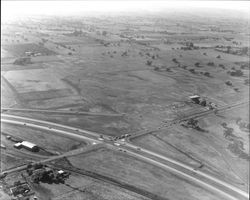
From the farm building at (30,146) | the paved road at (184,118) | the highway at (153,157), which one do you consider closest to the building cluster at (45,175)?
the farm building at (30,146)

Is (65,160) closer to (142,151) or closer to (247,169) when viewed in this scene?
(142,151)

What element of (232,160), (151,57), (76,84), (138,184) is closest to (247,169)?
(232,160)

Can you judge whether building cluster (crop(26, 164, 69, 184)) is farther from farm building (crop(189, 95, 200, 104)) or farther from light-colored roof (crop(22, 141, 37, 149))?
farm building (crop(189, 95, 200, 104))

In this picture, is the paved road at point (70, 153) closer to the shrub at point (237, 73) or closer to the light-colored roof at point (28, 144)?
the light-colored roof at point (28, 144)

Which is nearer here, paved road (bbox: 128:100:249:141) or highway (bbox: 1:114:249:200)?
highway (bbox: 1:114:249:200)

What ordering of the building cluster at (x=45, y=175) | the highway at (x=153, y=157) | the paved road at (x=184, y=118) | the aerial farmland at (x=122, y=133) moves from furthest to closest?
the paved road at (x=184, y=118) → the highway at (x=153, y=157) → the aerial farmland at (x=122, y=133) → the building cluster at (x=45, y=175)

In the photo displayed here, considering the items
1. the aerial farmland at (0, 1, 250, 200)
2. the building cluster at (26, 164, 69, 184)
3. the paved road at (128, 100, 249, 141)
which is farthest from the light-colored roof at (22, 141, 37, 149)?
the paved road at (128, 100, 249, 141)

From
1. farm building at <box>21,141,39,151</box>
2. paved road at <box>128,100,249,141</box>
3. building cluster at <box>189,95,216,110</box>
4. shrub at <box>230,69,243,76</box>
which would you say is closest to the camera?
farm building at <box>21,141,39,151</box>

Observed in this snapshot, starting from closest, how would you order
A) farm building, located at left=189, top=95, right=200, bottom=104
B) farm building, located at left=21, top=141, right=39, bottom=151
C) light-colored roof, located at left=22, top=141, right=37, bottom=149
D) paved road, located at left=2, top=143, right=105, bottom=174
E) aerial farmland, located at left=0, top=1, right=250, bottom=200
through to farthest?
aerial farmland, located at left=0, top=1, right=250, bottom=200, paved road, located at left=2, top=143, right=105, bottom=174, farm building, located at left=21, top=141, right=39, bottom=151, light-colored roof, located at left=22, top=141, right=37, bottom=149, farm building, located at left=189, top=95, right=200, bottom=104

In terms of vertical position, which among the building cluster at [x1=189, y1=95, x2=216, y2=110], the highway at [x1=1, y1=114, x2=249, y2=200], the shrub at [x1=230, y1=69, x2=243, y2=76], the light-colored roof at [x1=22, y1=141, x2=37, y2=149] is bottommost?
the highway at [x1=1, y1=114, x2=249, y2=200]
